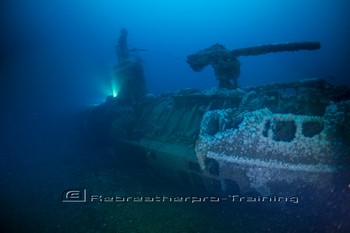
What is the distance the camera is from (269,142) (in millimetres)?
5121

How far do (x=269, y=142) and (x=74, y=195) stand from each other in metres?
5.70

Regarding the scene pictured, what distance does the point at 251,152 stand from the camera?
5.27m

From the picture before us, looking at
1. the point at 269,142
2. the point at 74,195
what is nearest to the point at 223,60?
the point at 269,142

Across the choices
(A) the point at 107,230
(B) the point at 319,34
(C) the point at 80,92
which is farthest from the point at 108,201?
(B) the point at 319,34

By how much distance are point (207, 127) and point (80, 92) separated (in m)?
75.5

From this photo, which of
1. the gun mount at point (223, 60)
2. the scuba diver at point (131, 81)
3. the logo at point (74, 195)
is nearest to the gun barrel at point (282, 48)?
the gun mount at point (223, 60)

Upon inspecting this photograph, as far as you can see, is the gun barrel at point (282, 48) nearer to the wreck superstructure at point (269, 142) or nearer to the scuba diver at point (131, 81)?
the wreck superstructure at point (269, 142)

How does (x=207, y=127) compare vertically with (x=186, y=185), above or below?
above

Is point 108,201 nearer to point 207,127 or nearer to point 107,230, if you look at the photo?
point 107,230

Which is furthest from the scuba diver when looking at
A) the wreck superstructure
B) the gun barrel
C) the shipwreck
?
the gun barrel

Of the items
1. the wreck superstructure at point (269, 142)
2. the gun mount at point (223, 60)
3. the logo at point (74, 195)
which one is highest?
the gun mount at point (223, 60)

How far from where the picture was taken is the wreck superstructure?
4746 mm

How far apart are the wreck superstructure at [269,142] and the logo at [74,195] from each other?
2.71m

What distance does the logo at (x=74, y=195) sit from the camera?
7.62 meters
